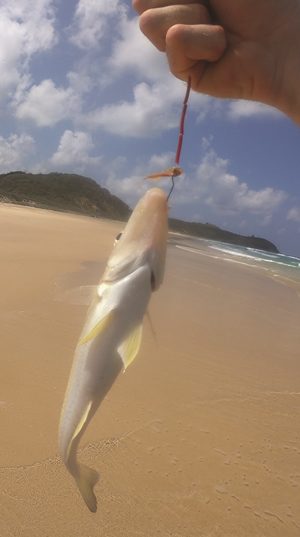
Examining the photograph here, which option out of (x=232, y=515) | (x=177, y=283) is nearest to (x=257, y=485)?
(x=232, y=515)

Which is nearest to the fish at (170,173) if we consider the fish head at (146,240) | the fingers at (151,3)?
the fish head at (146,240)

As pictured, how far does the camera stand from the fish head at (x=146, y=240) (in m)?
1.42

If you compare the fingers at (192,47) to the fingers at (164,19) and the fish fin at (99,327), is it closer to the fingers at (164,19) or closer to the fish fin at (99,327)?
the fingers at (164,19)

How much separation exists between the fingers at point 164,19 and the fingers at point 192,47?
8cm

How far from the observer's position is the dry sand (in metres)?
2.25

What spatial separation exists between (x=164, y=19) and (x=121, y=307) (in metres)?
1.12

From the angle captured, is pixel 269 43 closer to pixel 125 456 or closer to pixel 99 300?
pixel 99 300

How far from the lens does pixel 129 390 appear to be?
3.30 metres

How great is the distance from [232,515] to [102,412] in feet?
3.30

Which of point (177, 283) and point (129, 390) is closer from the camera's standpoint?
point (129, 390)

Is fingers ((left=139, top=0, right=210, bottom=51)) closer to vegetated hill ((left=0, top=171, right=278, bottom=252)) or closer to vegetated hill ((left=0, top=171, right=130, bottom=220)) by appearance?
vegetated hill ((left=0, top=171, right=278, bottom=252))

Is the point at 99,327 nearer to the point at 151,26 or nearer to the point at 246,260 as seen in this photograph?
the point at 151,26

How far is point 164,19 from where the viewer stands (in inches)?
70.6

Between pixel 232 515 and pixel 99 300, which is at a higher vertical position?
pixel 99 300
